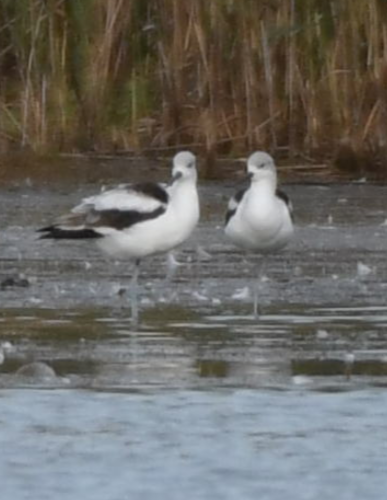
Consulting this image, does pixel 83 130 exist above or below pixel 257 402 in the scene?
above

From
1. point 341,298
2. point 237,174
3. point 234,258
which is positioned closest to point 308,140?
point 237,174

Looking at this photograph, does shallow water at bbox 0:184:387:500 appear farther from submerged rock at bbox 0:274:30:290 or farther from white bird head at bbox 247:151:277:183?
white bird head at bbox 247:151:277:183

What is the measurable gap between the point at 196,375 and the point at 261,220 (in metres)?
3.77

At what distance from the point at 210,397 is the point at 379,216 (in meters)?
7.07

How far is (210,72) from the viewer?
56.1ft

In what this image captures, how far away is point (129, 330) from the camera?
10609mm

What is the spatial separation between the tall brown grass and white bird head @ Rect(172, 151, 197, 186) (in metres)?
3.42

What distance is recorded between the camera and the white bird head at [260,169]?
13469mm

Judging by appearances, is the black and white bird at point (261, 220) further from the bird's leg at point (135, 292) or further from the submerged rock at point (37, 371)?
the submerged rock at point (37, 371)

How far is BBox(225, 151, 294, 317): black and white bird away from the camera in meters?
12.9

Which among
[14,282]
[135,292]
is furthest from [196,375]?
[14,282]

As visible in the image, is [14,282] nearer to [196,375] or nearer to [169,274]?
[169,274]

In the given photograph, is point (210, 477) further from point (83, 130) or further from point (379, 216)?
point (83, 130)

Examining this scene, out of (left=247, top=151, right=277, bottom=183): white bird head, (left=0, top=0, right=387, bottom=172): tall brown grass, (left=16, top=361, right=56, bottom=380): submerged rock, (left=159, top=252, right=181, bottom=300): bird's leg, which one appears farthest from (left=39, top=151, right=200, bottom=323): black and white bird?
(left=0, top=0, right=387, bottom=172): tall brown grass
